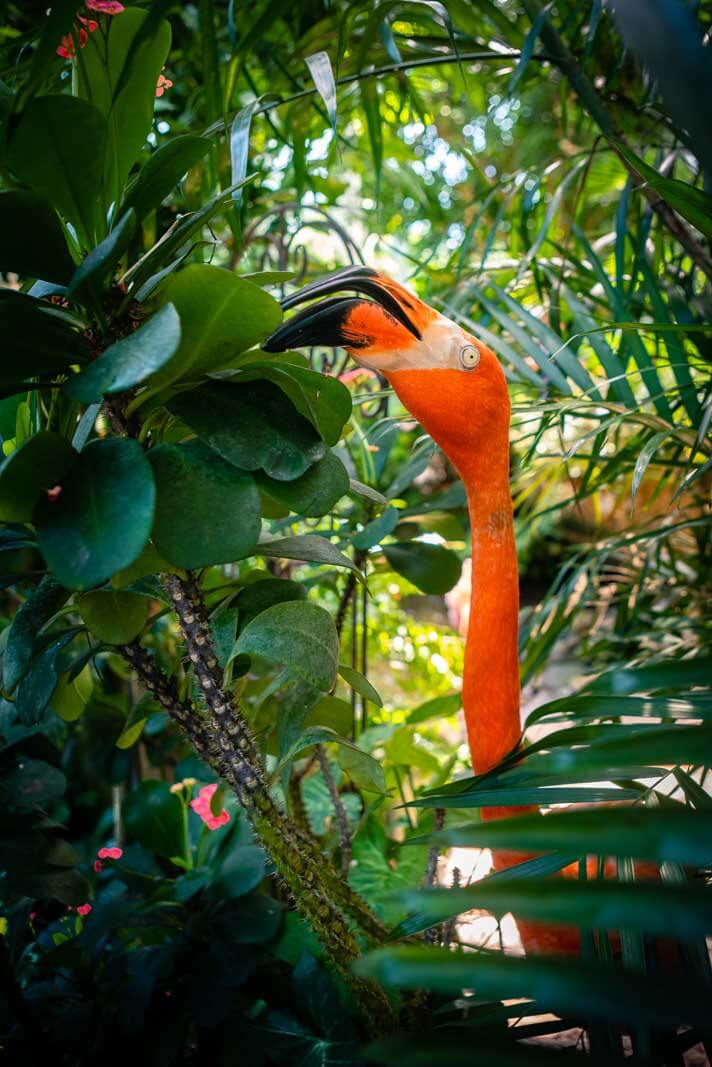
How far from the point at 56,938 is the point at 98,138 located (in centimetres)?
87

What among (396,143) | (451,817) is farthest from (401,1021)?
(396,143)

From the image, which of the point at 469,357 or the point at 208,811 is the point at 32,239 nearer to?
the point at 469,357

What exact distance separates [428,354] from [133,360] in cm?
33

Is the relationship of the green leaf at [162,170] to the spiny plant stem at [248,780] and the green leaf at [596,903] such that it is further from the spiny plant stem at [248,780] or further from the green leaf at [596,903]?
the green leaf at [596,903]

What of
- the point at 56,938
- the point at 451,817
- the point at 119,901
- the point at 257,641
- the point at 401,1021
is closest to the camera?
the point at 257,641

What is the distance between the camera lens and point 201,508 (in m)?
0.43

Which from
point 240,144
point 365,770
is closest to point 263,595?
point 365,770

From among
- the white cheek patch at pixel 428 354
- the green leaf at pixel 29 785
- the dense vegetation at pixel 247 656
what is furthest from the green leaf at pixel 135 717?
the white cheek patch at pixel 428 354

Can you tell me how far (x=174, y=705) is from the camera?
56 centimetres

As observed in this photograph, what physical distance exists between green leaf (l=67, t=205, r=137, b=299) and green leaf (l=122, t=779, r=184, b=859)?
2.40 feet

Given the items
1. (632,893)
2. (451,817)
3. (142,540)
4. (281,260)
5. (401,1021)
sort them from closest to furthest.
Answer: (632,893), (142,540), (401,1021), (451,817), (281,260)

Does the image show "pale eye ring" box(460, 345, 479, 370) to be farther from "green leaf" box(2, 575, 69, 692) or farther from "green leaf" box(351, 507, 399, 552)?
"green leaf" box(2, 575, 69, 692)

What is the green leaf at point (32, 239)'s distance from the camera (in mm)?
406

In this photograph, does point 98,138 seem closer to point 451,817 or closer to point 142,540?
point 142,540
